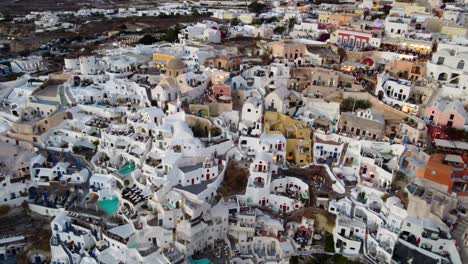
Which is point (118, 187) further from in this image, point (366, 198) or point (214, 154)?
point (366, 198)

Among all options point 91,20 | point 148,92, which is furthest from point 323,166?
point 91,20

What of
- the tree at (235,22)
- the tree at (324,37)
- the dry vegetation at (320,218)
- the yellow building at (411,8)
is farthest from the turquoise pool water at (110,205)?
the yellow building at (411,8)

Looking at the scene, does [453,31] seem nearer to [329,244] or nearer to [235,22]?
[235,22]

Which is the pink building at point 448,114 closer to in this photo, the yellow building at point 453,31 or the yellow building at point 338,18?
the yellow building at point 453,31

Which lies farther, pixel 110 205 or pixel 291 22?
pixel 291 22

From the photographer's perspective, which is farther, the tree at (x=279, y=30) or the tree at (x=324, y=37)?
the tree at (x=279, y=30)

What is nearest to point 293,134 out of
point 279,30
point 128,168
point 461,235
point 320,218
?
point 320,218
